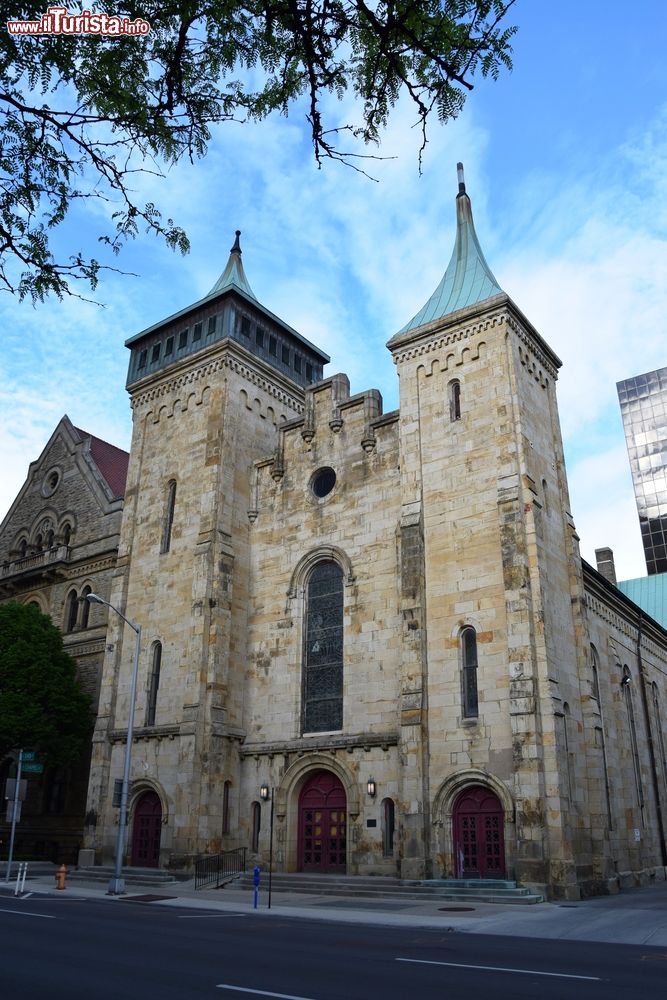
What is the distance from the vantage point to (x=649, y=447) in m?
89.5

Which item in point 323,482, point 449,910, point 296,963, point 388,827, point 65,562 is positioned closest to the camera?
point 296,963

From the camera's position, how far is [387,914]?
18047mm

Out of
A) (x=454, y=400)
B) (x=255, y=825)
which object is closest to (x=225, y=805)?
(x=255, y=825)

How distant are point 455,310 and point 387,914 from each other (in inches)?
753

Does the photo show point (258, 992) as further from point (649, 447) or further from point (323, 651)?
point (649, 447)

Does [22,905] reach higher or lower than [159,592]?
lower

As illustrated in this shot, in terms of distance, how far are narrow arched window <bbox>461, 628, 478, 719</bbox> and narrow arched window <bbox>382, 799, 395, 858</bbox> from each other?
404 cm

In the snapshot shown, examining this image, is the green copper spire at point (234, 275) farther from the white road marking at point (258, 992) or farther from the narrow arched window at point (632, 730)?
the white road marking at point (258, 992)

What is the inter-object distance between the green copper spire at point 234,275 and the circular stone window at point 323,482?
1008cm

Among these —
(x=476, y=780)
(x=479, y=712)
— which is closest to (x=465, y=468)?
(x=479, y=712)

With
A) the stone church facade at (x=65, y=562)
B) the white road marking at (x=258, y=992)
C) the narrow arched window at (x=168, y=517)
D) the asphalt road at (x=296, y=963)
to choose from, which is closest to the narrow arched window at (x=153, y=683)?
the narrow arched window at (x=168, y=517)

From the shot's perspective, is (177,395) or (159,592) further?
(177,395)

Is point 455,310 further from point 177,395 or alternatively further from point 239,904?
point 239,904

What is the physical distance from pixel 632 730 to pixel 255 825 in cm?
1560
